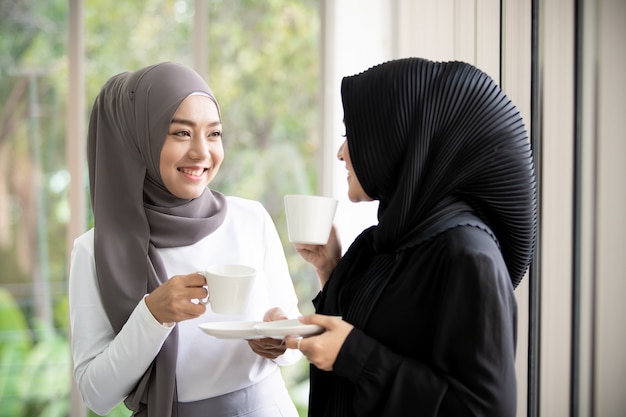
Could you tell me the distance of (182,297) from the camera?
1.24 m

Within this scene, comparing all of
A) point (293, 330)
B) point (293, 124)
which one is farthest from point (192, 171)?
point (293, 124)

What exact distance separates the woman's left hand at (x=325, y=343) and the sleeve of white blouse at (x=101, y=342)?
0.37 meters

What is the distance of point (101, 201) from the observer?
1512 millimetres

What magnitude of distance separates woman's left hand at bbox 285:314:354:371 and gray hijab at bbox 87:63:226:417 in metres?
0.44

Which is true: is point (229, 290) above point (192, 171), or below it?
below

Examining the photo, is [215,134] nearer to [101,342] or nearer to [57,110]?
[101,342]

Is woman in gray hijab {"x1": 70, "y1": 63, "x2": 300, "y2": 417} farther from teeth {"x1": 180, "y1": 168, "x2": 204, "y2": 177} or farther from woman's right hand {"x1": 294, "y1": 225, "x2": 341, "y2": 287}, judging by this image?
woman's right hand {"x1": 294, "y1": 225, "x2": 341, "y2": 287}

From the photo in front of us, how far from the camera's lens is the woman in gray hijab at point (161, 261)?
4.50ft

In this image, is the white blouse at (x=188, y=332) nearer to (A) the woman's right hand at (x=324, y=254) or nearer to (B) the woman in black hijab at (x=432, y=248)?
(A) the woman's right hand at (x=324, y=254)

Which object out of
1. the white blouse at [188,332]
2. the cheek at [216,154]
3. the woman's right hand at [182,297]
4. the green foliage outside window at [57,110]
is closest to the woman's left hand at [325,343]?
the woman's right hand at [182,297]

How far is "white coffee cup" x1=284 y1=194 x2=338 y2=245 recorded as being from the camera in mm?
1342

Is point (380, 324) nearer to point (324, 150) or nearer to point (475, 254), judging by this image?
point (475, 254)

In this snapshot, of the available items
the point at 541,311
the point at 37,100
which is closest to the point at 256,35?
the point at 37,100

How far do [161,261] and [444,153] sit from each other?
0.76 metres
